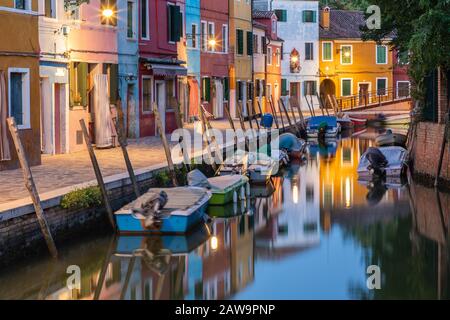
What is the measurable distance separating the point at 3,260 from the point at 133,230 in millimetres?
4035

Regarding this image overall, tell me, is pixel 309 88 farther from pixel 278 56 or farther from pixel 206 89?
pixel 206 89

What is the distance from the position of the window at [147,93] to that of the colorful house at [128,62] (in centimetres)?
81

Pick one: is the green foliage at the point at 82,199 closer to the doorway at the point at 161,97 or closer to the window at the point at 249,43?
the doorway at the point at 161,97

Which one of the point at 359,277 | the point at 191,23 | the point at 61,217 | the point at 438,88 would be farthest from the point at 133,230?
the point at 191,23

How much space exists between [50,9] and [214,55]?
896 inches

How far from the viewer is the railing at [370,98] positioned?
70.4 meters

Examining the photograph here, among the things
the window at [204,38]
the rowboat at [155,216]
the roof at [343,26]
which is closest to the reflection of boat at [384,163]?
the rowboat at [155,216]

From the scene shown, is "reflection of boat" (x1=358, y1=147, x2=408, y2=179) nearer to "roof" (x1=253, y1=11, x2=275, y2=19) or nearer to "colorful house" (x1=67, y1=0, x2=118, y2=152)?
"colorful house" (x1=67, y1=0, x2=118, y2=152)

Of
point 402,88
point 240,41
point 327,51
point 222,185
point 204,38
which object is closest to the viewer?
point 222,185

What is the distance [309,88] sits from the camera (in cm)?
7288

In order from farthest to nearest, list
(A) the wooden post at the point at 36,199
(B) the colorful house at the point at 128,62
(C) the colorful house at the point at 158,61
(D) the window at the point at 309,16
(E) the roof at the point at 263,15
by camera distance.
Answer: (D) the window at the point at 309,16 → (E) the roof at the point at 263,15 → (C) the colorful house at the point at 158,61 → (B) the colorful house at the point at 128,62 → (A) the wooden post at the point at 36,199

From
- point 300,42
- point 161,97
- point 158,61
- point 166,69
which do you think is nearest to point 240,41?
point 161,97

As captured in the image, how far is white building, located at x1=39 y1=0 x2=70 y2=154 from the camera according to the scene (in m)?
26.7
